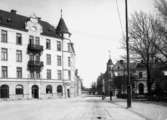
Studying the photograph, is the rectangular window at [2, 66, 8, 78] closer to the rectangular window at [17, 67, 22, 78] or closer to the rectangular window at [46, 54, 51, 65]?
the rectangular window at [17, 67, 22, 78]

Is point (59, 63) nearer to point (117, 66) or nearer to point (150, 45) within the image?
point (150, 45)

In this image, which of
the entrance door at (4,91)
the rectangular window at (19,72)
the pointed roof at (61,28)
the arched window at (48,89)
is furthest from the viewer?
the pointed roof at (61,28)

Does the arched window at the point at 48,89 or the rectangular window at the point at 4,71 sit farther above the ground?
the rectangular window at the point at 4,71

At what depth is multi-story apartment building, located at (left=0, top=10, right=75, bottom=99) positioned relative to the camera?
51812mm

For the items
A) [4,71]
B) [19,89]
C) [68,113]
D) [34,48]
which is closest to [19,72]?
[19,89]

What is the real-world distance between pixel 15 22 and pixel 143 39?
2669 cm

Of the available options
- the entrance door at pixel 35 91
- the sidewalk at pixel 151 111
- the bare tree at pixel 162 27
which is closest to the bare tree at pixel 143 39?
the bare tree at pixel 162 27

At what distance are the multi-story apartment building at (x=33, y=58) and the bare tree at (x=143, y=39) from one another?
22802 millimetres

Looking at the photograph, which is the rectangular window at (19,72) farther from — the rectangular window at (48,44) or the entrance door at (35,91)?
the rectangular window at (48,44)

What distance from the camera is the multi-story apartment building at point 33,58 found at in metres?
51.8

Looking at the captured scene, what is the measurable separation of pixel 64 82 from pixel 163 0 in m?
36.1

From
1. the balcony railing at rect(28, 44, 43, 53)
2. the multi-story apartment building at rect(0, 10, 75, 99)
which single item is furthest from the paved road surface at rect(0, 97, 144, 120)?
the balcony railing at rect(28, 44, 43, 53)

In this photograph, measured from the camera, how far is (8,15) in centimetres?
5547

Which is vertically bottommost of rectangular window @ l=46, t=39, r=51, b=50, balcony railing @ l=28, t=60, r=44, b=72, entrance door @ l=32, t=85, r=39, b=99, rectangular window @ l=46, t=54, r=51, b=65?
entrance door @ l=32, t=85, r=39, b=99
